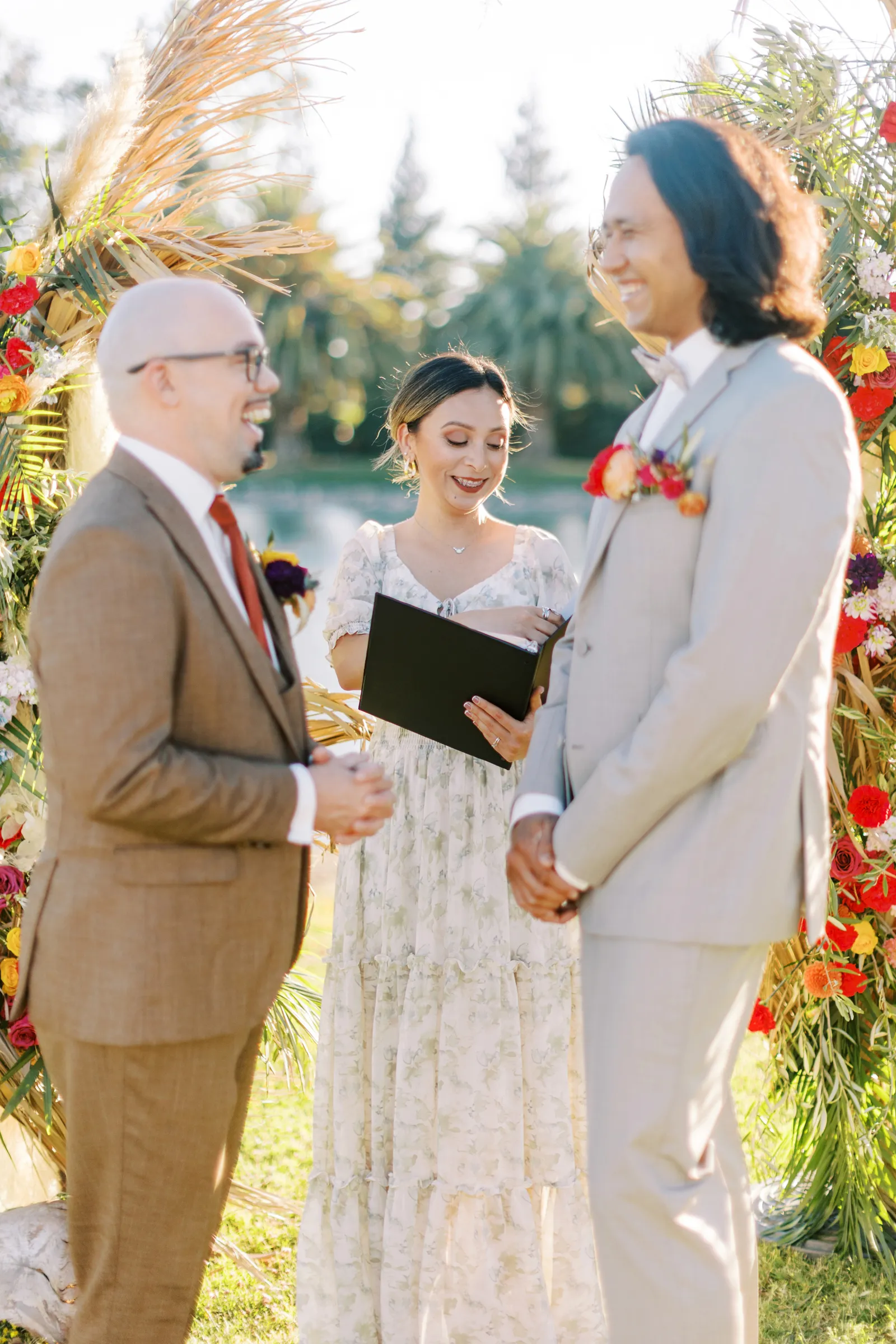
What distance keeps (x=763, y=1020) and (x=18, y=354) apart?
2.54m

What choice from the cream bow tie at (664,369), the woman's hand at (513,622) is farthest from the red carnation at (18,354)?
the cream bow tie at (664,369)

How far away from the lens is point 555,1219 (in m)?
3.00

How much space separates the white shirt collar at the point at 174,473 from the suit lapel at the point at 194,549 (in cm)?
1

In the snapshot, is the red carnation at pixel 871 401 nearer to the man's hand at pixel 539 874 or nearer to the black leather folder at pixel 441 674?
the black leather folder at pixel 441 674

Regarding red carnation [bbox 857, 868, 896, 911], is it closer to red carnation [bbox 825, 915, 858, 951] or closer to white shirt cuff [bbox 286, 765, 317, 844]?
red carnation [bbox 825, 915, 858, 951]

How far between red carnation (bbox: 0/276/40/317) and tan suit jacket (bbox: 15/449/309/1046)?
1.39 metres

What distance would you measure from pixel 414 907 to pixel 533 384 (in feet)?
131

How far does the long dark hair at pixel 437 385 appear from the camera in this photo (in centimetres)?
320

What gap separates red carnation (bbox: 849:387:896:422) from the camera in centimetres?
307

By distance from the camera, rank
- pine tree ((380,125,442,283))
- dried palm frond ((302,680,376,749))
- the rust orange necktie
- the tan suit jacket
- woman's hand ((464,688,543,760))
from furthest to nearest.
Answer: pine tree ((380,125,442,283))
dried palm frond ((302,680,376,749))
woman's hand ((464,688,543,760))
the rust orange necktie
the tan suit jacket

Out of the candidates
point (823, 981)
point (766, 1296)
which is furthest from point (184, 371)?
point (766, 1296)

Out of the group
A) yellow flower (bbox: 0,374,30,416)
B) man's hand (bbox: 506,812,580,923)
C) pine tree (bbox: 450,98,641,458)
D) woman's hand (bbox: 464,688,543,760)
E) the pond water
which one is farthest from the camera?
pine tree (bbox: 450,98,641,458)

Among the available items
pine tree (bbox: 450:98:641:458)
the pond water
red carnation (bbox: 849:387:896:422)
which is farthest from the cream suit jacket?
pine tree (bbox: 450:98:641:458)

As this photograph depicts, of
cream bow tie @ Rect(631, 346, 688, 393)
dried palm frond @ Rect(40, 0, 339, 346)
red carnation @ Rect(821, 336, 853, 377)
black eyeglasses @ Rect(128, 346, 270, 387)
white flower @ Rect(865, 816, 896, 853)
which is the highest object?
dried palm frond @ Rect(40, 0, 339, 346)
